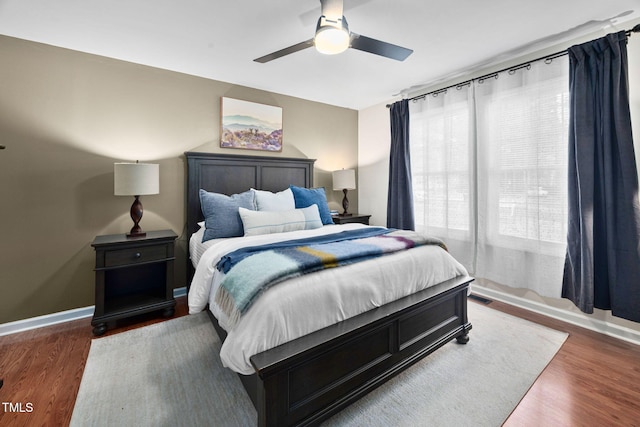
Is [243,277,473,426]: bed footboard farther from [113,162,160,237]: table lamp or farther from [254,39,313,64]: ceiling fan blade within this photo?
[113,162,160,237]: table lamp

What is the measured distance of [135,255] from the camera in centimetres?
254

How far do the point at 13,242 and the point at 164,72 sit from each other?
2115 mm

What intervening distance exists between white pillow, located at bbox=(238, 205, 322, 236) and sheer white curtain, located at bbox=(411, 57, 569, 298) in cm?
170

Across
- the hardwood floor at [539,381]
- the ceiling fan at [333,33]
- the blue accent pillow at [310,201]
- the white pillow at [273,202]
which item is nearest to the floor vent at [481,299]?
the hardwood floor at [539,381]

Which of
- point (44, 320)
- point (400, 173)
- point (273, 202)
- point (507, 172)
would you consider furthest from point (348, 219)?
point (44, 320)

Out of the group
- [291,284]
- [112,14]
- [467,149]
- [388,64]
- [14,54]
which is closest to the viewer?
[291,284]

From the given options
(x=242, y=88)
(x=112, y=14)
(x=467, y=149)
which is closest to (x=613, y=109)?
(x=467, y=149)

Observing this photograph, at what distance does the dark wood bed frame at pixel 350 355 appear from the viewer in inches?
50.4

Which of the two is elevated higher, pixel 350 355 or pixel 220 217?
pixel 220 217

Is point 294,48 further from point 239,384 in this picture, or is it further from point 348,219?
point 348,219

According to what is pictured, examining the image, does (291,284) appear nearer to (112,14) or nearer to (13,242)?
(112,14)

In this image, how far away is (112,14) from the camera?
214 cm

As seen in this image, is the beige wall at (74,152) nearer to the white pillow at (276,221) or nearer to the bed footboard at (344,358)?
the white pillow at (276,221)

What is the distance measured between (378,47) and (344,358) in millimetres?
2056
